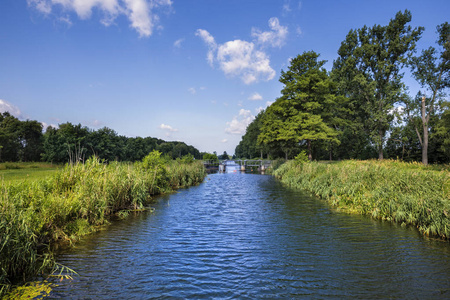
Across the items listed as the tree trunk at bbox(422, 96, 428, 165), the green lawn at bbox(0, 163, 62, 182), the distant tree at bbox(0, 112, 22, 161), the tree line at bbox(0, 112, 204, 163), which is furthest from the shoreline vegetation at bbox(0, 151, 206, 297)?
the distant tree at bbox(0, 112, 22, 161)

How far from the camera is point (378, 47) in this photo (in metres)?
37.6

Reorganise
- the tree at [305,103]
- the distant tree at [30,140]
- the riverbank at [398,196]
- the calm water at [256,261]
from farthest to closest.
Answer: the distant tree at [30,140]
the tree at [305,103]
the riverbank at [398,196]
the calm water at [256,261]

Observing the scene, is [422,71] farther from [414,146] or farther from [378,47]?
[414,146]

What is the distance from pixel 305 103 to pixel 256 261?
3287 cm

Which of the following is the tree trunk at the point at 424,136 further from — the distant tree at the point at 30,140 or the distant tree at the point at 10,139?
the distant tree at the point at 30,140

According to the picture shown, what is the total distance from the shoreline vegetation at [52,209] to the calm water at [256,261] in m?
0.79

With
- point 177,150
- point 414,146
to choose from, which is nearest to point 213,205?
point 414,146

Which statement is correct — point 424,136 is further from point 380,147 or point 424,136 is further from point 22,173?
point 22,173

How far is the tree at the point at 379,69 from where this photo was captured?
119 feet

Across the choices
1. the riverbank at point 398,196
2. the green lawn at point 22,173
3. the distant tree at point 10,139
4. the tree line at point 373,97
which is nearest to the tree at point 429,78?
the tree line at point 373,97

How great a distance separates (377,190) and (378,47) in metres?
33.3

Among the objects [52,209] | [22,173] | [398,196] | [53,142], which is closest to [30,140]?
[53,142]

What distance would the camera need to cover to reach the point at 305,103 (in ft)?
121

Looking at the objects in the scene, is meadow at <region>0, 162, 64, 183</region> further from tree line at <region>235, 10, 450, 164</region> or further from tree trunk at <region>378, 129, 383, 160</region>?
tree trunk at <region>378, 129, 383, 160</region>
